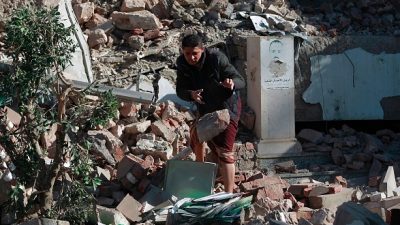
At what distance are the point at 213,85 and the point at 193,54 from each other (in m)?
0.33

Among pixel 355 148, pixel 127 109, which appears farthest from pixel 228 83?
pixel 355 148

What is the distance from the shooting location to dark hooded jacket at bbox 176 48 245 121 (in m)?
7.69

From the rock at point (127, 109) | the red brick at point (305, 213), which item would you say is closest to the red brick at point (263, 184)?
the red brick at point (305, 213)

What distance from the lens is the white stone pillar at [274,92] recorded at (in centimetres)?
1021

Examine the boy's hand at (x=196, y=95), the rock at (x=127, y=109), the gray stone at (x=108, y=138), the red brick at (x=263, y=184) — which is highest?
the boy's hand at (x=196, y=95)

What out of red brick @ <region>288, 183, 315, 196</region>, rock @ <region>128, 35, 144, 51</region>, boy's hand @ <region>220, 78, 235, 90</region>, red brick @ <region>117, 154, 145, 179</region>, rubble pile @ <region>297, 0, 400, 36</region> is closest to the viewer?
boy's hand @ <region>220, 78, 235, 90</region>

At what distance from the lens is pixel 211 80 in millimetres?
7750

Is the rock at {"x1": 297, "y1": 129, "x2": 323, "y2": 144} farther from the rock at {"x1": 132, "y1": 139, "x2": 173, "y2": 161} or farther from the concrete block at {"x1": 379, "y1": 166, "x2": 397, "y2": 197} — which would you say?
the rock at {"x1": 132, "y1": 139, "x2": 173, "y2": 161}

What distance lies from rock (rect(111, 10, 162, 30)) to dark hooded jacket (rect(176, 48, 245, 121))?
3.37 m

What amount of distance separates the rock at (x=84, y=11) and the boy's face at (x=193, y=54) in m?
3.74

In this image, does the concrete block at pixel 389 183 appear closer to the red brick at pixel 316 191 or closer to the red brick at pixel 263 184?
the red brick at pixel 316 191

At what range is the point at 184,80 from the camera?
785 cm

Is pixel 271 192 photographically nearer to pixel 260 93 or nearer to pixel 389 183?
pixel 389 183

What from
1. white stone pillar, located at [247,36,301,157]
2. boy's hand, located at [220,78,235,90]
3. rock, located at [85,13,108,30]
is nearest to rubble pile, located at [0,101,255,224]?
white stone pillar, located at [247,36,301,157]
